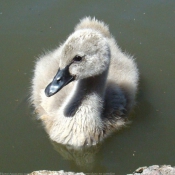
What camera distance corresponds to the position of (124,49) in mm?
6855

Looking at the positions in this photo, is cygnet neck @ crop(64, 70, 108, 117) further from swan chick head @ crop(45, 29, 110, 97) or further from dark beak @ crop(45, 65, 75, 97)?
dark beak @ crop(45, 65, 75, 97)

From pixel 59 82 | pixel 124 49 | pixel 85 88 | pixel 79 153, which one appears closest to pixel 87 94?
pixel 85 88

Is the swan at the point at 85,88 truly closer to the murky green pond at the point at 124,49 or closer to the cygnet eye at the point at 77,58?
the cygnet eye at the point at 77,58

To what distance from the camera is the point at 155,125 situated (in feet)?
19.2

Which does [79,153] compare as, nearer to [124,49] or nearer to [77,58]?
[77,58]

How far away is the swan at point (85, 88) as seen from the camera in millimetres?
4898

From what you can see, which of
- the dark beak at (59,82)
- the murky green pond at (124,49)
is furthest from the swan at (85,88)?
the murky green pond at (124,49)

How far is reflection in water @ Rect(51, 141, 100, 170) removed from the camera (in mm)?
5445

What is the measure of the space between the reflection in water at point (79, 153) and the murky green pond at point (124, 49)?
12mm

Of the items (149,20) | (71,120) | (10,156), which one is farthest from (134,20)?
(10,156)

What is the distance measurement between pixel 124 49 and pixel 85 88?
1.84 m

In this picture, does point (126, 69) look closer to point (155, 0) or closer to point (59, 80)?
point (59, 80)

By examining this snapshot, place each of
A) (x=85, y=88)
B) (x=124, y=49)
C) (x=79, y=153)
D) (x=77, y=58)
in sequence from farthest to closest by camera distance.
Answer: (x=124, y=49), (x=79, y=153), (x=85, y=88), (x=77, y=58)

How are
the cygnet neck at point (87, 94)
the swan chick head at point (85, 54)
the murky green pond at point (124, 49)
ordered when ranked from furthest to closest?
1. the murky green pond at point (124, 49)
2. the cygnet neck at point (87, 94)
3. the swan chick head at point (85, 54)
